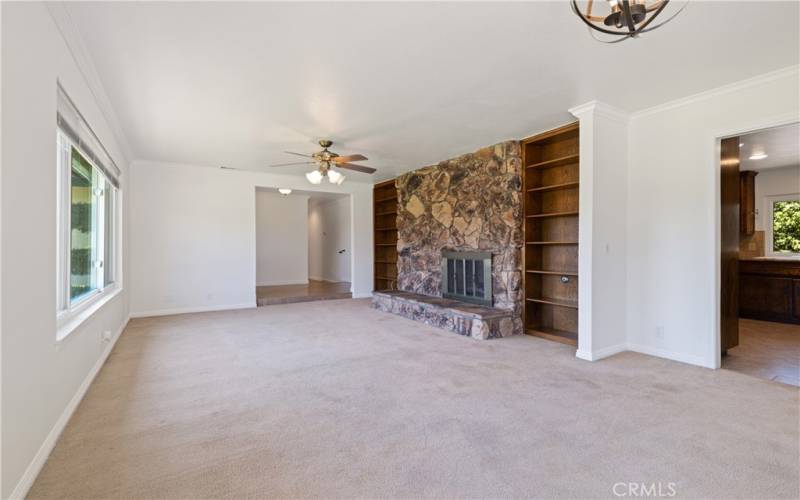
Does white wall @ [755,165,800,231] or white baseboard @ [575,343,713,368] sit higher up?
white wall @ [755,165,800,231]

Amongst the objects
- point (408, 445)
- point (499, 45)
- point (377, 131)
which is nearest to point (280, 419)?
point (408, 445)

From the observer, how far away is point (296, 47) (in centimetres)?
263

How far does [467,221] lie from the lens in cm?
572

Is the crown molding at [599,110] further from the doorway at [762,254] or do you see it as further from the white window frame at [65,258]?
the white window frame at [65,258]

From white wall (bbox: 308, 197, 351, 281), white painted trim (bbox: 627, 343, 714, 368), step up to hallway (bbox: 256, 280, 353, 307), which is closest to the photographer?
white painted trim (bbox: 627, 343, 714, 368)

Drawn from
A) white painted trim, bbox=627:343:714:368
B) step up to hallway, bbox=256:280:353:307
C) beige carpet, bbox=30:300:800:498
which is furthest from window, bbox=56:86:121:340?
white painted trim, bbox=627:343:714:368

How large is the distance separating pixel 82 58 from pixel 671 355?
556cm

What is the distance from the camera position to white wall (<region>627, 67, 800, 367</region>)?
326 centimetres

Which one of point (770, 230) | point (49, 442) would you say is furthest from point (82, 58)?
point (770, 230)

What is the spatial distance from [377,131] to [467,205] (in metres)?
1.90

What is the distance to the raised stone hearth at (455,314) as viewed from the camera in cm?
456

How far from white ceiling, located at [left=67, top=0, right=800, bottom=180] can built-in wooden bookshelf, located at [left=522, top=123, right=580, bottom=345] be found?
0.53 meters

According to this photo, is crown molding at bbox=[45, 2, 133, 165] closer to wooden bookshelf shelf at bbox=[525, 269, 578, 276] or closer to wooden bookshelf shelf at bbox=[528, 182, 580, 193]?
wooden bookshelf shelf at bbox=[528, 182, 580, 193]

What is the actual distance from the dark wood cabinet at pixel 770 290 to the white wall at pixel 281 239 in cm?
863
